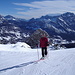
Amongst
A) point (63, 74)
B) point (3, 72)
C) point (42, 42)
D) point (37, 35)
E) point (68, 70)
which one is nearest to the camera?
point (63, 74)

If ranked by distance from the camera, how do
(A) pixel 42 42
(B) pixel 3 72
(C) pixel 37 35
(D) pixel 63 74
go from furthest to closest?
(C) pixel 37 35 → (A) pixel 42 42 → (B) pixel 3 72 → (D) pixel 63 74

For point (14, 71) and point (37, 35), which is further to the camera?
point (37, 35)

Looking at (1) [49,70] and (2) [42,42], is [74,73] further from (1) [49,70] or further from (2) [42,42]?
(2) [42,42]

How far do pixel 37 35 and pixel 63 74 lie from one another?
102 ft

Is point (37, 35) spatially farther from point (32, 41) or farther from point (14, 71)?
point (14, 71)

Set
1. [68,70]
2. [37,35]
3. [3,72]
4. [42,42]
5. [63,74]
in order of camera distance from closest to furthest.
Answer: [63,74]
[68,70]
[3,72]
[42,42]
[37,35]

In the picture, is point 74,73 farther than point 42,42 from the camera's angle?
No

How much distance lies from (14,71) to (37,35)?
98.9ft

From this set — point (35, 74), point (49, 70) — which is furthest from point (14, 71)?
point (49, 70)

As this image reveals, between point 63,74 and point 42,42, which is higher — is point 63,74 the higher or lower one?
the lower one

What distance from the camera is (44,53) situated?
1046 centimetres

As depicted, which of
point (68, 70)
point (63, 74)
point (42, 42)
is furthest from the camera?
point (42, 42)

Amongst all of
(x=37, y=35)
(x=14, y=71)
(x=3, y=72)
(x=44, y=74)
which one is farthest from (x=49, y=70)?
(x=37, y=35)

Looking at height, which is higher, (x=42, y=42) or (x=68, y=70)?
(x=42, y=42)
